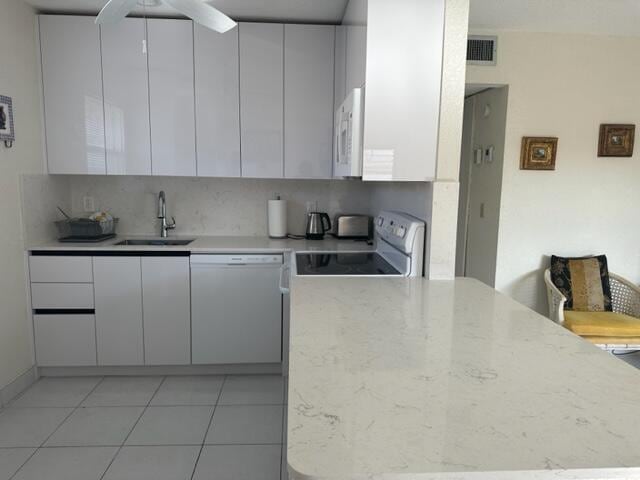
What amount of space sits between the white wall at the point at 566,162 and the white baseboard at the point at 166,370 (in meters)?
1.85

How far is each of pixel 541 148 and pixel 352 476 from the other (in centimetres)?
313

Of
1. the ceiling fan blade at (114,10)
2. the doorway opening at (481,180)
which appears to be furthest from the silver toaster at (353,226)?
the ceiling fan blade at (114,10)

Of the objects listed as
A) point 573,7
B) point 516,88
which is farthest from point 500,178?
point 573,7

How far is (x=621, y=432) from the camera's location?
2.80 ft

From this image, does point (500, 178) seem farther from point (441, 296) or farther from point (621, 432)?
point (621, 432)

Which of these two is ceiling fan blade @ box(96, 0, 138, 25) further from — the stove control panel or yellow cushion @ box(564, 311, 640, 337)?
yellow cushion @ box(564, 311, 640, 337)

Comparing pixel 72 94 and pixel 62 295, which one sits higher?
pixel 72 94

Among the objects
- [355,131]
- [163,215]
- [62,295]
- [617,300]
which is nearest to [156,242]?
[163,215]

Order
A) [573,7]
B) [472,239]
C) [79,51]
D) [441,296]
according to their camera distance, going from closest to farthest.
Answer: [441,296], [573,7], [79,51], [472,239]

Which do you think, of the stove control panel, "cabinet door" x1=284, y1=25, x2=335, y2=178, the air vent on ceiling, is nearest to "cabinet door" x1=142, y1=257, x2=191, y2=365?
"cabinet door" x1=284, y1=25, x2=335, y2=178

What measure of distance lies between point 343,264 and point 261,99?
136cm

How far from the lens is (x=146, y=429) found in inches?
95.9

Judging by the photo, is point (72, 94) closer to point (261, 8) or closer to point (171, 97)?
point (171, 97)

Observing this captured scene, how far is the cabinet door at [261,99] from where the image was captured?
3025 millimetres
